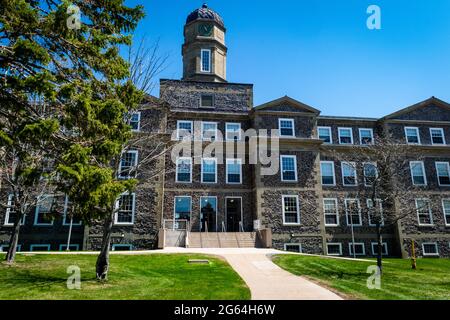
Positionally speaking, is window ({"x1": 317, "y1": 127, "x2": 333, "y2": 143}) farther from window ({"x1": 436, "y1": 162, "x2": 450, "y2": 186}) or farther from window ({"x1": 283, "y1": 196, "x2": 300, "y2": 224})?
window ({"x1": 436, "y1": 162, "x2": 450, "y2": 186})

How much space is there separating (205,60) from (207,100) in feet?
17.9

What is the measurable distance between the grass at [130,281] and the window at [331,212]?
14.2 metres

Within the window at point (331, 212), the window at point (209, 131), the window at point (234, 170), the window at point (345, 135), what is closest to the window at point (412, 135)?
the window at point (345, 135)

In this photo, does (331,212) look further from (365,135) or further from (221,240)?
(221,240)

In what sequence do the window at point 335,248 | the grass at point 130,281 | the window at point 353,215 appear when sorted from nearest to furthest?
the grass at point 130,281
the window at point 335,248
the window at point 353,215

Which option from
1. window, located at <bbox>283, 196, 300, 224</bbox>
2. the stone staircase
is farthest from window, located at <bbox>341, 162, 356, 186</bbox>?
the stone staircase

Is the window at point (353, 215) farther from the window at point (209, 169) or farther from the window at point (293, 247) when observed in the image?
the window at point (209, 169)

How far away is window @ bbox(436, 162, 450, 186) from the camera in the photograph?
91.4 ft

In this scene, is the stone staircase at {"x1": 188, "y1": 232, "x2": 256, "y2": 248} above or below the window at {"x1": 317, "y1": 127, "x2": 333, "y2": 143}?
below

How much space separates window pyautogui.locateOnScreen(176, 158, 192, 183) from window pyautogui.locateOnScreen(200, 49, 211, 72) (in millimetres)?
10836

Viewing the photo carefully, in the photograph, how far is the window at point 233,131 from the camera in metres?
27.0

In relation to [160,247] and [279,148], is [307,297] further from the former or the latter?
[279,148]
